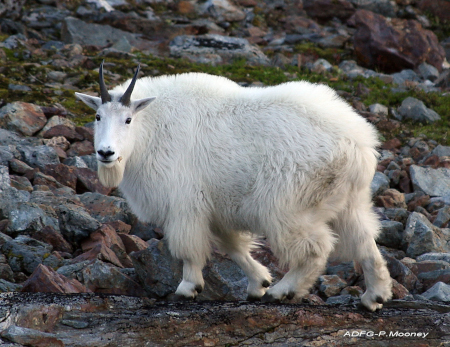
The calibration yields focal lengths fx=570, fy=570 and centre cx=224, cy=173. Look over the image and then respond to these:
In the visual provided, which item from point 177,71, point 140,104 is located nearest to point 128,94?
point 140,104

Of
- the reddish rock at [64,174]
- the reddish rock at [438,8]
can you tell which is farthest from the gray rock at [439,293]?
the reddish rock at [438,8]

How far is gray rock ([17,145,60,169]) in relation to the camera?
32.0ft

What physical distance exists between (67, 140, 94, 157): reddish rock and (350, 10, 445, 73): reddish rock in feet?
34.6

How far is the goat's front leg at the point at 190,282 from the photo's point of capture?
5.99 metres

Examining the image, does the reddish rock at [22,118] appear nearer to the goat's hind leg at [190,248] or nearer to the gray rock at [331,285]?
the goat's hind leg at [190,248]

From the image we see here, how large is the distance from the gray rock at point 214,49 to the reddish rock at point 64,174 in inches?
351

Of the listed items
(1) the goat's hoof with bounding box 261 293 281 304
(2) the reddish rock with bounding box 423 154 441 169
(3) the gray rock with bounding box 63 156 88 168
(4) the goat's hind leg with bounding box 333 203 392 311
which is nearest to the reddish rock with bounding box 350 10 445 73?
(2) the reddish rock with bounding box 423 154 441 169

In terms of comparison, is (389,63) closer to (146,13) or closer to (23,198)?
(146,13)

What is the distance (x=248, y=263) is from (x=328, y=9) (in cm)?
1996

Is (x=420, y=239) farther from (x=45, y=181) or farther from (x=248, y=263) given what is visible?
(x=45, y=181)

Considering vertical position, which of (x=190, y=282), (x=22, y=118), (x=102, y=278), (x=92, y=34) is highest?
(x=190, y=282)

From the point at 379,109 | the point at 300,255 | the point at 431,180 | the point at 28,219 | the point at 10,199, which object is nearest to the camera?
the point at 300,255

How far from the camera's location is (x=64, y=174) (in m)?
9.47
